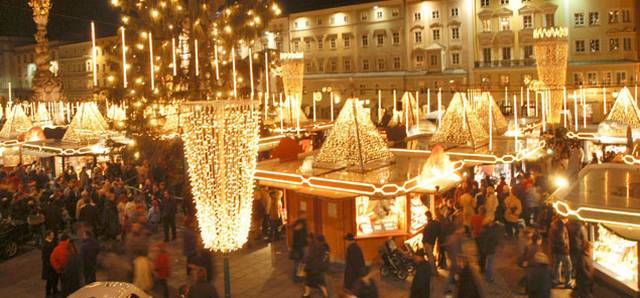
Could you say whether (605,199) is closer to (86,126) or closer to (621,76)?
(86,126)

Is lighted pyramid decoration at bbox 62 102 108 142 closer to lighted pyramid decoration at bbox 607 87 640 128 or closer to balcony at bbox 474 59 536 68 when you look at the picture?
lighted pyramid decoration at bbox 607 87 640 128

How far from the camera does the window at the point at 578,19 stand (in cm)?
5012

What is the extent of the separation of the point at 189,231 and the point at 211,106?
2.90 metres

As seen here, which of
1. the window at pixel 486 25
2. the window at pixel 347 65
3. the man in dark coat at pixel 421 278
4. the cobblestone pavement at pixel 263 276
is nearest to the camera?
the man in dark coat at pixel 421 278

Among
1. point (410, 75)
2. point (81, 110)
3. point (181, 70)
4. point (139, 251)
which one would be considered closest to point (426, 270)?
point (139, 251)

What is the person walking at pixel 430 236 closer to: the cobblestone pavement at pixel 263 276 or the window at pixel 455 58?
the cobblestone pavement at pixel 263 276

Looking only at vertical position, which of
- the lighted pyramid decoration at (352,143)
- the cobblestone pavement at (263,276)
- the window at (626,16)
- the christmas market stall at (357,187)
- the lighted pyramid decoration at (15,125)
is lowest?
the cobblestone pavement at (263,276)

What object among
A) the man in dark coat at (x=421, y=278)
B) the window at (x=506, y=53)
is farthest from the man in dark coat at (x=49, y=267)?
the window at (x=506, y=53)

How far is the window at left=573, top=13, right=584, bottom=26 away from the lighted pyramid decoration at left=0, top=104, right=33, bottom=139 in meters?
41.0

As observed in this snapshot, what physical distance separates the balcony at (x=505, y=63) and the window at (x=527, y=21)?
304 centimetres

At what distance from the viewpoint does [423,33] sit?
5738 cm

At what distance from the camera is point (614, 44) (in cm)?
4919

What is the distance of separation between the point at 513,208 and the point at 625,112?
10806mm

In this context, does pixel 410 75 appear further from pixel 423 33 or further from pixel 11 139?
pixel 11 139
